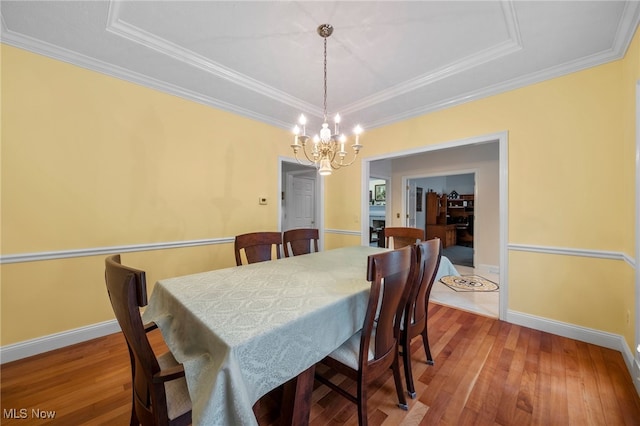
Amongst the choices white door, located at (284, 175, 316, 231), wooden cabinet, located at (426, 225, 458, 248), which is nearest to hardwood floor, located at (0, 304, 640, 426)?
white door, located at (284, 175, 316, 231)

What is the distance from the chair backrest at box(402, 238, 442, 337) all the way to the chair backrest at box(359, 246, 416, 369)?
110 mm

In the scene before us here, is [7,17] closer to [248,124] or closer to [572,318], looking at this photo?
[248,124]

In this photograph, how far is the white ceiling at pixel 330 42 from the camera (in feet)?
5.46

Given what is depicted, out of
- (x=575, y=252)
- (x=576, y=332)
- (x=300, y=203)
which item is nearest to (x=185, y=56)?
(x=300, y=203)

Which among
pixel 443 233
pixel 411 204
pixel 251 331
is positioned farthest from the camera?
pixel 443 233

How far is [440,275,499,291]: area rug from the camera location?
3586 millimetres

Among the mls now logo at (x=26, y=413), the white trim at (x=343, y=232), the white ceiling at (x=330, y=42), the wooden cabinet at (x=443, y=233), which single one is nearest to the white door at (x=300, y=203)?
the white trim at (x=343, y=232)

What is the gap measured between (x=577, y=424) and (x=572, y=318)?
4.19ft

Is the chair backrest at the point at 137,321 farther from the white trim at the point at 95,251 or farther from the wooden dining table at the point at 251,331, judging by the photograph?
the white trim at the point at 95,251

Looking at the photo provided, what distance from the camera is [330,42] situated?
6.57 ft

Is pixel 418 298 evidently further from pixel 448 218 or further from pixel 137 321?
pixel 448 218

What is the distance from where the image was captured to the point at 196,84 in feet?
8.38

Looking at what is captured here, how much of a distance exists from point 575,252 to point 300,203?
424 centimetres

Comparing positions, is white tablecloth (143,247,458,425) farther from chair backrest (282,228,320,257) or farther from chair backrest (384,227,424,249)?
chair backrest (384,227,424,249)
